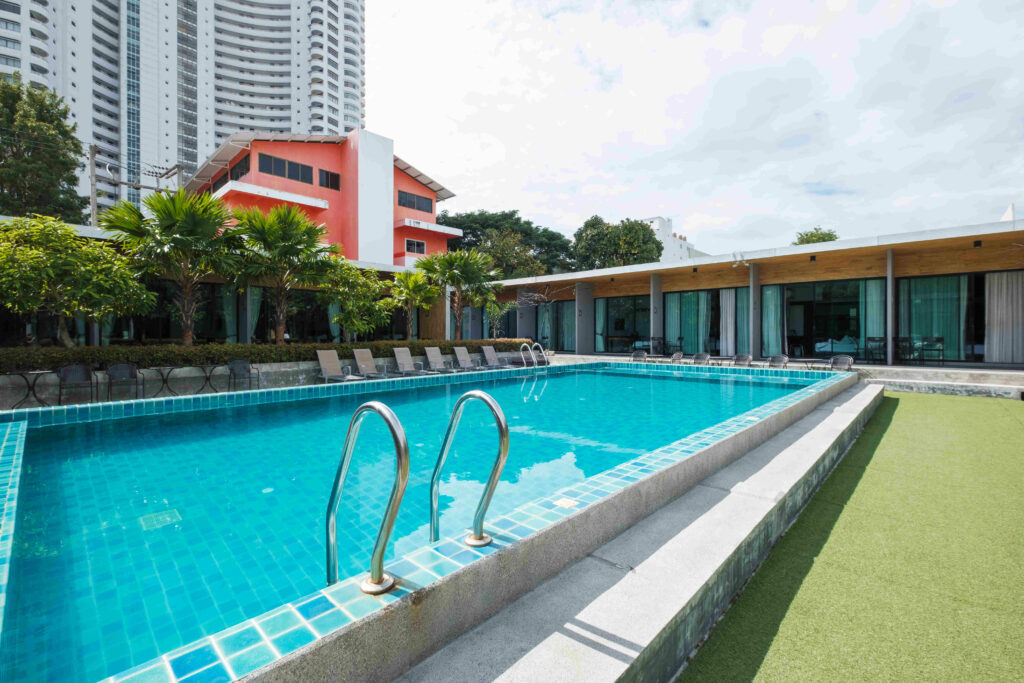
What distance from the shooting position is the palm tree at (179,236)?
9.78 m

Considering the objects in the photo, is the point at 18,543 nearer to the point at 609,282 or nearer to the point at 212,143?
the point at 609,282

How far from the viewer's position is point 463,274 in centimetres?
1534

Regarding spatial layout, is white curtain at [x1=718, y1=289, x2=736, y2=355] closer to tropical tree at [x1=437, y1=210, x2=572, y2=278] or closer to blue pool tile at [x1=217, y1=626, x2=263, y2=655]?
blue pool tile at [x1=217, y1=626, x2=263, y2=655]

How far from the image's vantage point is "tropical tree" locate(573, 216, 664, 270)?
3794 cm

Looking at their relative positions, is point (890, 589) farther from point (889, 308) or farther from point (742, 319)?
point (742, 319)

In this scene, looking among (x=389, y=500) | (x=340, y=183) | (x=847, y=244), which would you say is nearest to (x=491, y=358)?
(x=847, y=244)

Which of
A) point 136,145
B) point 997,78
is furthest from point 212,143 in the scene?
point 997,78

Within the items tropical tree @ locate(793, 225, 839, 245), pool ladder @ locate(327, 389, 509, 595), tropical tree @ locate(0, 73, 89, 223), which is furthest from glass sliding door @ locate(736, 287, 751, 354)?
tropical tree @ locate(0, 73, 89, 223)

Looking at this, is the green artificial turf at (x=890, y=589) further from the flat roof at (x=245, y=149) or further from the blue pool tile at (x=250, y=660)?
the flat roof at (x=245, y=149)

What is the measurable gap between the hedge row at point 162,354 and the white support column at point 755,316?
1116 cm

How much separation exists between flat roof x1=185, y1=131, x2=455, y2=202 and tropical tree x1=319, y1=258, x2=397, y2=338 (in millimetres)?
14196

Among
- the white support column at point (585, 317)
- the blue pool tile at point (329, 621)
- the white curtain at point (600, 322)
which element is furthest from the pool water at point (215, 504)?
the white curtain at point (600, 322)

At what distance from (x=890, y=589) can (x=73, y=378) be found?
11033 millimetres

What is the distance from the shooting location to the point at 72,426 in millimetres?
6805
